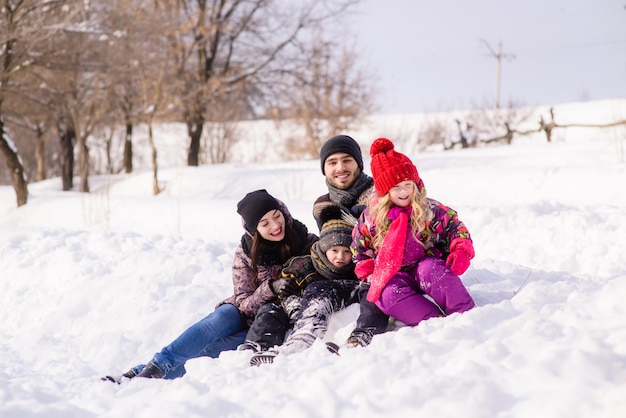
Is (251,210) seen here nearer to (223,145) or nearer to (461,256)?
(461,256)

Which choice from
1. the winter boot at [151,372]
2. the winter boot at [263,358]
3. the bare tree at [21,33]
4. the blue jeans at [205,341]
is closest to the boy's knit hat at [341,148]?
the blue jeans at [205,341]

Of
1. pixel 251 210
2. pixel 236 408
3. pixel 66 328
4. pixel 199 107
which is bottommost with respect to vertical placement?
pixel 66 328

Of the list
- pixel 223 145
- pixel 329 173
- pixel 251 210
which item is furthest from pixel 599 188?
pixel 223 145

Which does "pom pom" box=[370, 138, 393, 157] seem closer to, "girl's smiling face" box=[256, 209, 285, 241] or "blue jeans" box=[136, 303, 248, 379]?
"girl's smiling face" box=[256, 209, 285, 241]

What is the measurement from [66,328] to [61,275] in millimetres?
1072

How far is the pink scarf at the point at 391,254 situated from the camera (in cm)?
343

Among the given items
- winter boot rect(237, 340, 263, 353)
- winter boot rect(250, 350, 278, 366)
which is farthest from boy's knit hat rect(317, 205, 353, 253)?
winter boot rect(250, 350, 278, 366)

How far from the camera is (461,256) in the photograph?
3.33m

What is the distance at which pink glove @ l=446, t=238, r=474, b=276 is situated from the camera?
3.33 m

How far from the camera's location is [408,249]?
139 inches

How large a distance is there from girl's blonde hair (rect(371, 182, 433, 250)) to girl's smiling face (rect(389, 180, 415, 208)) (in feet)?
0.06

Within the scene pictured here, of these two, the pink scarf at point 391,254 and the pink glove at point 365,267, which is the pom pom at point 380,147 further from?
the pink glove at point 365,267

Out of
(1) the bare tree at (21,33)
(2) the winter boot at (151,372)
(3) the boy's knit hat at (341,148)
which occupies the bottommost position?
(2) the winter boot at (151,372)

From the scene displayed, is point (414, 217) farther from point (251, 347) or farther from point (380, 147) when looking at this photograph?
point (251, 347)
